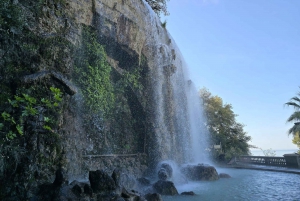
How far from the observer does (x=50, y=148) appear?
755cm

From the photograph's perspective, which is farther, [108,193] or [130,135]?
[130,135]

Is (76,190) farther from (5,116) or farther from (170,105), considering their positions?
(170,105)

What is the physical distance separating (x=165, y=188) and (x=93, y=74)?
7717 mm

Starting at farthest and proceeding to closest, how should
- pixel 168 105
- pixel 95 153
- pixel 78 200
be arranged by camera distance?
1. pixel 168 105
2. pixel 95 153
3. pixel 78 200

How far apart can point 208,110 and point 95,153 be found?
22799mm

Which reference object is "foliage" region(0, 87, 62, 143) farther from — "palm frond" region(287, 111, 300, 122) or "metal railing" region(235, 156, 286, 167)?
"palm frond" region(287, 111, 300, 122)

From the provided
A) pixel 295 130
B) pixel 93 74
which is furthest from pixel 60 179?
pixel 295 130

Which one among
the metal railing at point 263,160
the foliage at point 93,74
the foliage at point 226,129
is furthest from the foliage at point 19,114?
the foliage at point 226,129

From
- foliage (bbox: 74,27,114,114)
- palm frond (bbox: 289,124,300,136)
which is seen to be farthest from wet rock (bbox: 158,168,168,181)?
palm frond (bbox: 289,124,300,136)

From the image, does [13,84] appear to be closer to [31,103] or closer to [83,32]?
[31,103]

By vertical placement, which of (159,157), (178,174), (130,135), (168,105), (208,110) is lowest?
(178,174)

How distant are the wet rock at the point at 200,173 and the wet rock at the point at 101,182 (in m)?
9.21

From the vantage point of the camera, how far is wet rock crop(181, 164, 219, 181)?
47.4ft

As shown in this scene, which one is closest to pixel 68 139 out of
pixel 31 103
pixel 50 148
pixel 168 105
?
pixel 50 148
